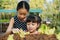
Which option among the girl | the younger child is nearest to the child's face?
the younger child

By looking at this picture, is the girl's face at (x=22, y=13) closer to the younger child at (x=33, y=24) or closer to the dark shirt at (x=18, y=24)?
the dark shirt at (x=18, y=24)

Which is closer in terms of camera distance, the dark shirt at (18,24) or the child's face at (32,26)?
the child's face at (32,26)

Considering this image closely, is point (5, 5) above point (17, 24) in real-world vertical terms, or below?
below

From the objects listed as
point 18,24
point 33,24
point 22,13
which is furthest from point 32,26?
point 18,24

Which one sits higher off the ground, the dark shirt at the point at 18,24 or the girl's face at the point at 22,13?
the girl's face at the point at 22,13

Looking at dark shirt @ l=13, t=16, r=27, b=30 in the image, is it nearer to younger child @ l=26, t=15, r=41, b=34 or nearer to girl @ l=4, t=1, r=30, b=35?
girl @ l=4, t=1, r=30, b=35

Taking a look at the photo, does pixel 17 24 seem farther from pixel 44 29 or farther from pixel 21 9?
pixel 44 29

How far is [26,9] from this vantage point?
3225 mm

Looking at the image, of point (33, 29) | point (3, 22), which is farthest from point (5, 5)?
point (33, 29)

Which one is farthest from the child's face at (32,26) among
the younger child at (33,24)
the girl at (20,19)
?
the girl at (20,19)

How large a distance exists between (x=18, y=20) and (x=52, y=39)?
1.14m

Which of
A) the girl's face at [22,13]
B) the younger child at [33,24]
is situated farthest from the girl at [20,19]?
the younger child at [33,24]

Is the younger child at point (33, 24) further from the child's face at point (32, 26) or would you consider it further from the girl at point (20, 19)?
the girl at point (20, 19)

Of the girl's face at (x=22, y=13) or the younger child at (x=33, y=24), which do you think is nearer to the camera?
the younger child at (x=33, y=24)
